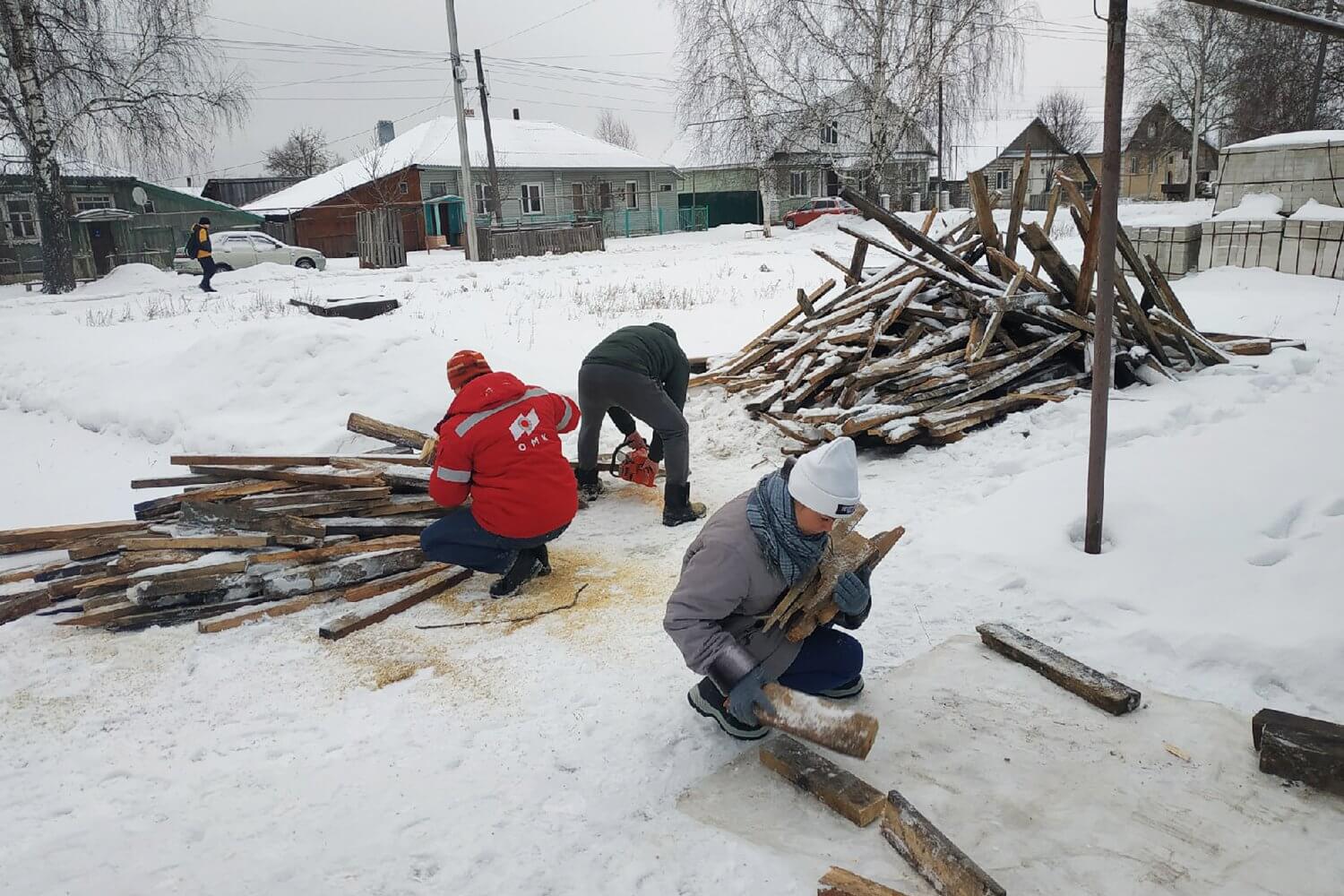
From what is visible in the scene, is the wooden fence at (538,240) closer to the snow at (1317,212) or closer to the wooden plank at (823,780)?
the snow at (1317,212)

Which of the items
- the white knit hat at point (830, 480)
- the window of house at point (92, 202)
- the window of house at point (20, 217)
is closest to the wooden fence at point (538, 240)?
the window of house at point (92, 202)

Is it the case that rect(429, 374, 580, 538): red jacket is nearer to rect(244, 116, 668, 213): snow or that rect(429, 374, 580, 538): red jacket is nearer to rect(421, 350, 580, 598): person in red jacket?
rect(421, 350, 580, 598): person in red jacket

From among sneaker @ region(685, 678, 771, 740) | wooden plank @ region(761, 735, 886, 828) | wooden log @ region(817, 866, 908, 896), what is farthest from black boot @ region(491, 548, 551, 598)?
wooden log @ region(817, 866, 908, 896)

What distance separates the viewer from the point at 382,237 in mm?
26797

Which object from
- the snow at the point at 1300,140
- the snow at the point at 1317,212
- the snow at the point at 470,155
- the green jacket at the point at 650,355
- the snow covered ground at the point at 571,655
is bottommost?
the snow covered ground at the point at 571,655

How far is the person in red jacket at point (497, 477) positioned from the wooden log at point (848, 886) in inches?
111

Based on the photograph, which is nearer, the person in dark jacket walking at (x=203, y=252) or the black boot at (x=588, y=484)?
the black boot at (x=588, y=484)

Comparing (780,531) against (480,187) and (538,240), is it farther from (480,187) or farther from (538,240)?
(480,187)

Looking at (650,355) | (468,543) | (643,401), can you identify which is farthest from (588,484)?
(468,543)

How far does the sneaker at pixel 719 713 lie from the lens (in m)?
3.44

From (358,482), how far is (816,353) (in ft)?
14.6

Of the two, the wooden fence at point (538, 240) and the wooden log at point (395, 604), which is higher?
the wooden fence at point (538, 240)

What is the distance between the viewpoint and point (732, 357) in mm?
9242

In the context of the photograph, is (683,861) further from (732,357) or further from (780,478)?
(732,357)
